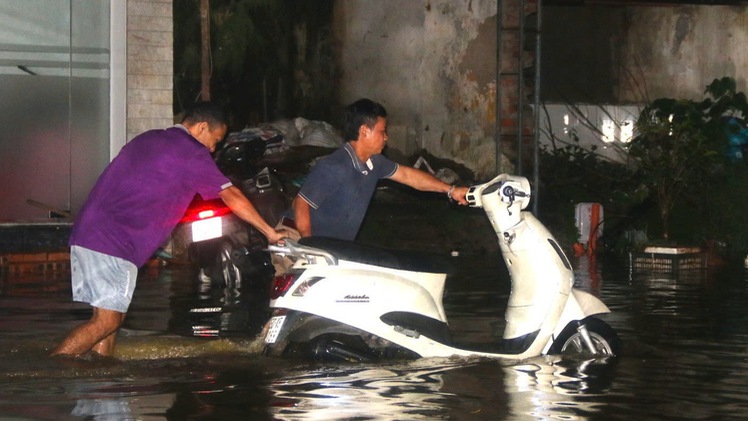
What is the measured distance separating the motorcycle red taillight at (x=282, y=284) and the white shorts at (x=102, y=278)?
0.92 m

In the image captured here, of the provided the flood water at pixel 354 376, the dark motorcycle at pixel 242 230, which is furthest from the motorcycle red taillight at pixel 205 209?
the flood water at pixel 354 376

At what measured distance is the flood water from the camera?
21.2 ft

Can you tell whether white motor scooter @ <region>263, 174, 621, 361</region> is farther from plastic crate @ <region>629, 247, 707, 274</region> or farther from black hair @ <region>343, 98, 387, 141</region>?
plastic crate @ <region>629, 247, 707, 274</region>

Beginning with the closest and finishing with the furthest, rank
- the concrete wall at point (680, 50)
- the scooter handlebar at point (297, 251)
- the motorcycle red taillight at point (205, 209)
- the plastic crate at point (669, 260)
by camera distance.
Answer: the scooter handlebar at point (297, 251), the motorcycle red taillight at point (205, 209), the plastic crate at point (669, 260), the concrete wall at point (680, 50)

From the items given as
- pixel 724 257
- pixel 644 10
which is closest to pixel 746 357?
pixel 724 257

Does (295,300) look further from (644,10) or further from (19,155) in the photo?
(644,10)

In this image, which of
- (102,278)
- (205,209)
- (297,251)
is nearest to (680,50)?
(205,209)

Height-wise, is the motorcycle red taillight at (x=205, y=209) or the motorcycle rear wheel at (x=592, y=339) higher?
the motorcycle red taillight at (x=205, y=209)

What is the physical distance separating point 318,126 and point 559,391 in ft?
38.3

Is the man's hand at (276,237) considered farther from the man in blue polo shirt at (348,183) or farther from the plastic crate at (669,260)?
the plastic crate at (669,260)

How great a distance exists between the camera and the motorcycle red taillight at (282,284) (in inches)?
300

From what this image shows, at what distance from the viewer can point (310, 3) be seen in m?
19.5

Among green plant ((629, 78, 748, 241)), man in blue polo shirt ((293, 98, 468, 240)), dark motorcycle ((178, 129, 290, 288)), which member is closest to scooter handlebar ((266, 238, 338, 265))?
man in blue polo shirt ((293, 98, 468, 240))

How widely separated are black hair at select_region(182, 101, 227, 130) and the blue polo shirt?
0.67 meters
